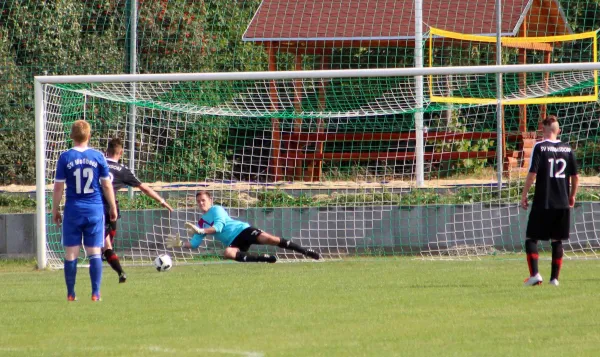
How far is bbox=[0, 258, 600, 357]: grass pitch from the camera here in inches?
262

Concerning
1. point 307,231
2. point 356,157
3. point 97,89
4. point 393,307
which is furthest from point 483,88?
point 393,307

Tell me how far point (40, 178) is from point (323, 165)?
21.0 feet

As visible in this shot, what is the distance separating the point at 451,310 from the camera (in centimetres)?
823

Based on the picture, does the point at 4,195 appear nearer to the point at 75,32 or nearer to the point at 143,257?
the point at 143,257

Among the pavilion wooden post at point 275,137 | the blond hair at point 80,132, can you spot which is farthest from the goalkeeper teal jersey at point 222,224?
the blond hair at point 80,132

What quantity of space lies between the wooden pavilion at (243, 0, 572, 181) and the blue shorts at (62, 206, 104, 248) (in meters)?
7.90

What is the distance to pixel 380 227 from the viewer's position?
14.6 metres

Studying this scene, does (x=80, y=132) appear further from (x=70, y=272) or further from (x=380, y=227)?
(x=380, y=227)

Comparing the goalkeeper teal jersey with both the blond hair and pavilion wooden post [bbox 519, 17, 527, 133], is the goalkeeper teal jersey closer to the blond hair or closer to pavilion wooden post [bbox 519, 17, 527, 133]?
the blond hair

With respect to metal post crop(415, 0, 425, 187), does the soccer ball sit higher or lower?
lower

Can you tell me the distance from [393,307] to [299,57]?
13090 millimetres

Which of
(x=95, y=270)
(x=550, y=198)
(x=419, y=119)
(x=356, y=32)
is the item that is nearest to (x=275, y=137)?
(x=356, y=32)

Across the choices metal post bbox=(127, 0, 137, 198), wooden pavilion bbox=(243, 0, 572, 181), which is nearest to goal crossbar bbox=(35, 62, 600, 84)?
metal post bbox=(127, 0, 137, 198)

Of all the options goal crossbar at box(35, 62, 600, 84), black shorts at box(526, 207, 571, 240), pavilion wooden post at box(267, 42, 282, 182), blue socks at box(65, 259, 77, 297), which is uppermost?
goal crossbar at box(35, 62, 600, 84)
